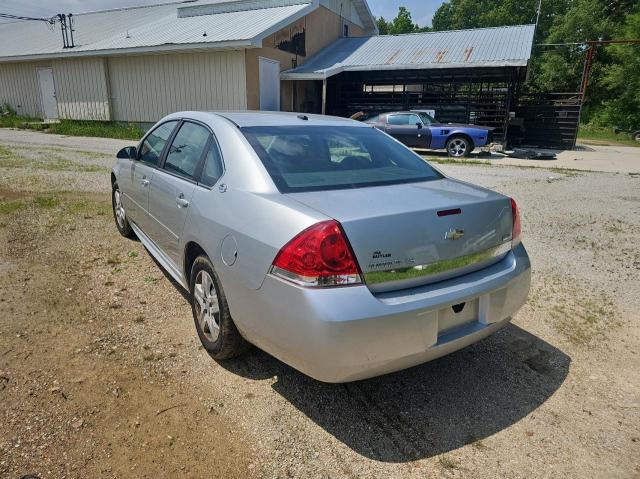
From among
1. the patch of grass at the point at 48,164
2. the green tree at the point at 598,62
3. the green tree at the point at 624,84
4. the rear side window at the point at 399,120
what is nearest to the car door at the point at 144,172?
the patch of grass at the point at 48,164

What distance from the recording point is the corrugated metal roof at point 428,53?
57.2ft

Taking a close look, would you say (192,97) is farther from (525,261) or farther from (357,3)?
(525,261)

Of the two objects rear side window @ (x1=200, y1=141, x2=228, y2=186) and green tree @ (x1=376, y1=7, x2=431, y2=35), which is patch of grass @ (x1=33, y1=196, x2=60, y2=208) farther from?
green tree @ (x1=376, y1=7, x2=431, y2=35)

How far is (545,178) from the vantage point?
10.9m

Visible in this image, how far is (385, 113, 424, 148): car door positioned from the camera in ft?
49.7

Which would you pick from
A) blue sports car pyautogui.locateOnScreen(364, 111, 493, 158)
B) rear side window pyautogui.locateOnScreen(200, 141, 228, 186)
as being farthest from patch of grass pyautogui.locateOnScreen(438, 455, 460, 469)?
blue sports car pyautogui.locateOnScreen(364, 111, 493, 158)

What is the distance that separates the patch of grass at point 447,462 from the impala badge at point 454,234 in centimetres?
109

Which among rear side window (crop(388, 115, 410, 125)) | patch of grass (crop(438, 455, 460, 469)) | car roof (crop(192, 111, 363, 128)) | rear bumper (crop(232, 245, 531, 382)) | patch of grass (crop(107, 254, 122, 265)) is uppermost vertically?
car roof (crop(192, 111, 363, 128))

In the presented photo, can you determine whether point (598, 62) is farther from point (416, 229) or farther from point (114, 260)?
point (416, 229)

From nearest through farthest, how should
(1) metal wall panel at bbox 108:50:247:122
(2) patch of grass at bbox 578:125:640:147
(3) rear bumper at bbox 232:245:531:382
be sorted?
(3) rear bumper at bbox 232:245:531:382 → (1) metal wall panel at bbox 108:50:247:122 → (2) patch of grass at bbox 578:125:640:147

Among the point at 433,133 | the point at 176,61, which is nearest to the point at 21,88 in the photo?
the point at 176,61

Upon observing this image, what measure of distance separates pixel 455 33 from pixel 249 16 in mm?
9275

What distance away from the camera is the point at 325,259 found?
7.12ft

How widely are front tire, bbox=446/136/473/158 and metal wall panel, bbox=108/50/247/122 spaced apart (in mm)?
7342
